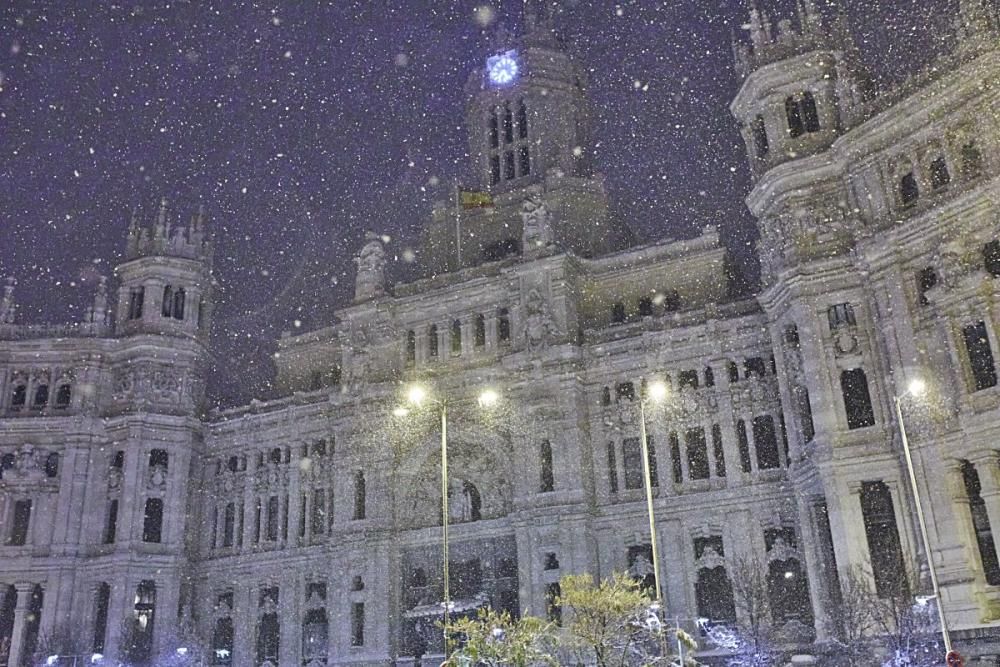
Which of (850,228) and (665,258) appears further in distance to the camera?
(665,258)

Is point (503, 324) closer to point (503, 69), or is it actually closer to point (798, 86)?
point (798, 86)

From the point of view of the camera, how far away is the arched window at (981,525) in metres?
36.2

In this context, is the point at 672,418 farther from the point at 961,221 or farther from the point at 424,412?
the point at 961,221

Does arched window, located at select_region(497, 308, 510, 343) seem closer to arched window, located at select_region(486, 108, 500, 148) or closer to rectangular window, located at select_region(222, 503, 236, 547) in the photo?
arched window, located at select_region(486, 108, 500, 148)

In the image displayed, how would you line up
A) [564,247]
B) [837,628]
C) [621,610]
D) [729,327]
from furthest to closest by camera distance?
1. [564,247]
2. [729,327]
3. [837,628]
4. [621,610]

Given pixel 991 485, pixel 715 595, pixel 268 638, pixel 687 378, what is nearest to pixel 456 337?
pixel 687 378

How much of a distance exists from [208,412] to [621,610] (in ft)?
150

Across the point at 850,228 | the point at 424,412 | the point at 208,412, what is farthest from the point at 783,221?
the point at 208,412

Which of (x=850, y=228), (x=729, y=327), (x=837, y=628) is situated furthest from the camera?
(x=729, y=327)

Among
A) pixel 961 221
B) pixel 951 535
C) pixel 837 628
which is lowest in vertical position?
pixel 837 628

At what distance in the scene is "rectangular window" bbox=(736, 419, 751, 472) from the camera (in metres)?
48.9

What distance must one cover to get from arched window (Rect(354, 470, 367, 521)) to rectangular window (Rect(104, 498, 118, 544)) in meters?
16.5

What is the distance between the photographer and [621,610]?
1098 inches

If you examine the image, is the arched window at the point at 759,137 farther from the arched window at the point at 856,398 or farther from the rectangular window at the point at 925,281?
the arched window at the point at 856,398
